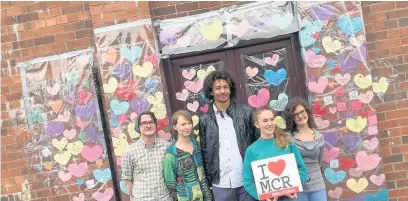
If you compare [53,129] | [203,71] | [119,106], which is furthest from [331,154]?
[53,129]

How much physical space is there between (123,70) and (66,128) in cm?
92

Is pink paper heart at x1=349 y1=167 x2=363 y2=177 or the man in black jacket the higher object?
the man in black jacket

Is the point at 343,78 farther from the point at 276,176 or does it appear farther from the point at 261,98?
the point at 276,176

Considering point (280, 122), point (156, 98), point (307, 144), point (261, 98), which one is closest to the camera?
point (307, 144)

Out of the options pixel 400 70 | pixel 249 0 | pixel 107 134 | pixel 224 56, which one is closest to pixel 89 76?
pixel 107 134

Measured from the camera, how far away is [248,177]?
13.2 feet

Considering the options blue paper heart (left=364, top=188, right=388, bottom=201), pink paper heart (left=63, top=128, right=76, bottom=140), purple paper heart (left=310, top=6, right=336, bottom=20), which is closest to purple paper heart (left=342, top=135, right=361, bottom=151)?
blue paper heart (left=364, top=188, right=388, bottom=201)

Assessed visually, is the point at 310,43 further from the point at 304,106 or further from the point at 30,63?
the point at 30,63

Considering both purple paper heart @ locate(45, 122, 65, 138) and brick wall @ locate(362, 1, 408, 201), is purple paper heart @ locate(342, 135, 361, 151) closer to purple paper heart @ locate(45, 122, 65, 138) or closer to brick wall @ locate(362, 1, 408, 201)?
brick wall @ locate(362, 1, 408, 201)

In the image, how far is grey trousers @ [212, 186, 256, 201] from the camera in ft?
13.7

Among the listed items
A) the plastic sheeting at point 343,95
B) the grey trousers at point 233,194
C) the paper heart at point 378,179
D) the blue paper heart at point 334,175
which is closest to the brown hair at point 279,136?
the grey trousers at point 233,194

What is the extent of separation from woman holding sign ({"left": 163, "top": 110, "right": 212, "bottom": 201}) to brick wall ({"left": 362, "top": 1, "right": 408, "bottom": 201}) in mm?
2177

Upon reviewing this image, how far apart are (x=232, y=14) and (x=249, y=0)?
0.81 ft

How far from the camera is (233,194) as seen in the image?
420 cm
